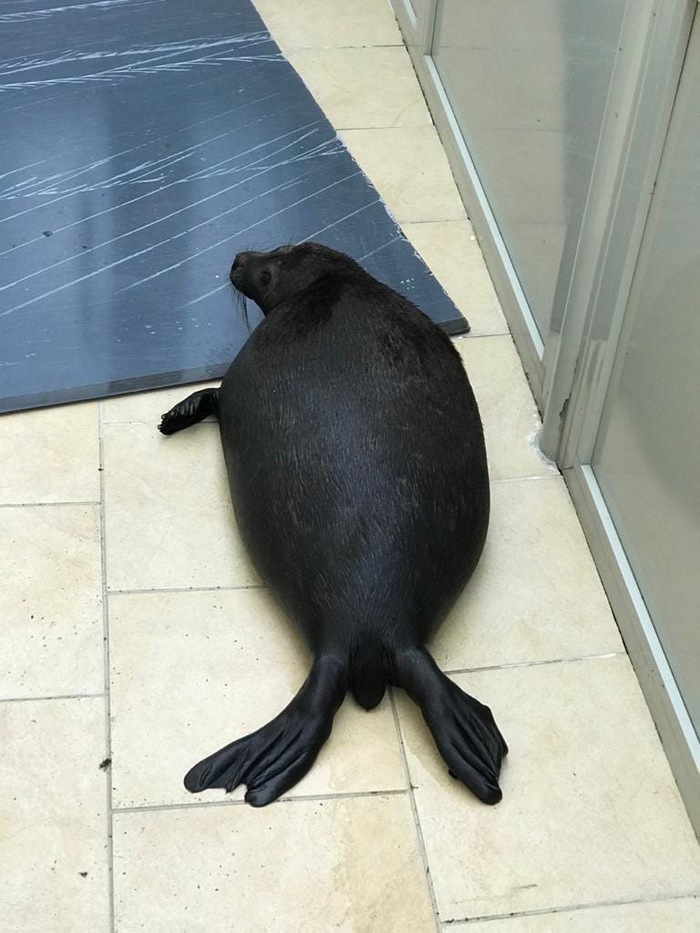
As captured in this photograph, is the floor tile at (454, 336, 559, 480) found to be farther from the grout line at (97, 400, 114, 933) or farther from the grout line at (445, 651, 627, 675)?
the grout line at (97, 400, 114, 933)

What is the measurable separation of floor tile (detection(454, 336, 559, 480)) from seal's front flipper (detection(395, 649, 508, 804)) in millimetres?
777

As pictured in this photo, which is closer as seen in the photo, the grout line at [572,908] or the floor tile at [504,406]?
the grout line at [572,908]

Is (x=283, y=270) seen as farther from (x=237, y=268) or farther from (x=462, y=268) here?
(x=462, y=268)

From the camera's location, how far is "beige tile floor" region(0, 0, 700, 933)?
7.70 ft

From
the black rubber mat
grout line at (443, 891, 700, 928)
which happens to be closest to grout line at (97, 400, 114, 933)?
the black rubber mat

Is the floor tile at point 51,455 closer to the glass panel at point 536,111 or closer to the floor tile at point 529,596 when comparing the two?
the floor tile at point 529,596

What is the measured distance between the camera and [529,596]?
291 centimetres

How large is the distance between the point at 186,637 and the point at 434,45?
2.60 m

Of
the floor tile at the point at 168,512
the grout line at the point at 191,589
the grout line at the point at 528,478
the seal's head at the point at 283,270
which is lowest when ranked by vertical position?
the grout line at the point at 191,589

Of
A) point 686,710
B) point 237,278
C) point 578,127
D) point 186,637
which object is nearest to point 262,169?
point 237,278

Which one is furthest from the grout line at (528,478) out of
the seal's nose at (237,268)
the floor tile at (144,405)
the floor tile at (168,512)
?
the seal's nose at (237,268)

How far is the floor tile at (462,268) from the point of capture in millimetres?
3654

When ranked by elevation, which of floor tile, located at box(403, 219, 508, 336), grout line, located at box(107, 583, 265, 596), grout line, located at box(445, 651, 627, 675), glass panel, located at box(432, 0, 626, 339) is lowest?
grout line, located at box(445, 651, 627, 675)

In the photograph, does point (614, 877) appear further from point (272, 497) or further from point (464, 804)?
point (272, 497)
